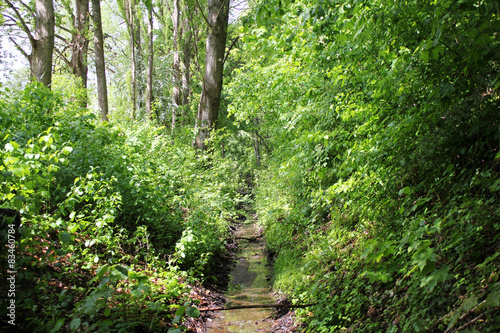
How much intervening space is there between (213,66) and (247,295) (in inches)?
240

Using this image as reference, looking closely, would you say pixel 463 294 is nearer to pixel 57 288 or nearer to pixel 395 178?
pixel 395 178

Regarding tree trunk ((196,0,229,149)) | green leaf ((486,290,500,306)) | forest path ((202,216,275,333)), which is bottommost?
forest path ((202,216,275,333))

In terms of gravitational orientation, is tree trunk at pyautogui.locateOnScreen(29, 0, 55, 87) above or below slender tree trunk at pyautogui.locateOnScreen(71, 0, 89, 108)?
below

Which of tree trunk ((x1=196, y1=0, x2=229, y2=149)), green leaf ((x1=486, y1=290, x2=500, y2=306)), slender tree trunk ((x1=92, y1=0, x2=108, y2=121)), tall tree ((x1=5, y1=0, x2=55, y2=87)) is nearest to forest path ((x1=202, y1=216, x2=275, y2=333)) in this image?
green leaf ((x1=486, y1=290, x2=500, y2=306))

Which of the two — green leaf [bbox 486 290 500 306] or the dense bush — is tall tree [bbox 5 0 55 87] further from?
green leaf [bbox 486 290 500 306]

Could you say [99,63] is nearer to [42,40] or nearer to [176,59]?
[42,40]

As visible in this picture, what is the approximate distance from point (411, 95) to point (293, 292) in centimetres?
333

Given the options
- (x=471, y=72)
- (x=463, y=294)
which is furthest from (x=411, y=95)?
(x=463, y=294)

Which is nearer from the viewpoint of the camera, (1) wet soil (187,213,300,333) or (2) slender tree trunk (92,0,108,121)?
(1) wet soil (187,213,300,333)

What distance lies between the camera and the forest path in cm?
467

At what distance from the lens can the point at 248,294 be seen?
19.8ft

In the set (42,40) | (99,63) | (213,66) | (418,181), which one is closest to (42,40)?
(42,40)

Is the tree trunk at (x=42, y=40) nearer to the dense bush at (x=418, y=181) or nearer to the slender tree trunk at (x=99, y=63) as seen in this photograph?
the slender tree trunk at (x=99, y=63)

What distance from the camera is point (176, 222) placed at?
20.4 feet
